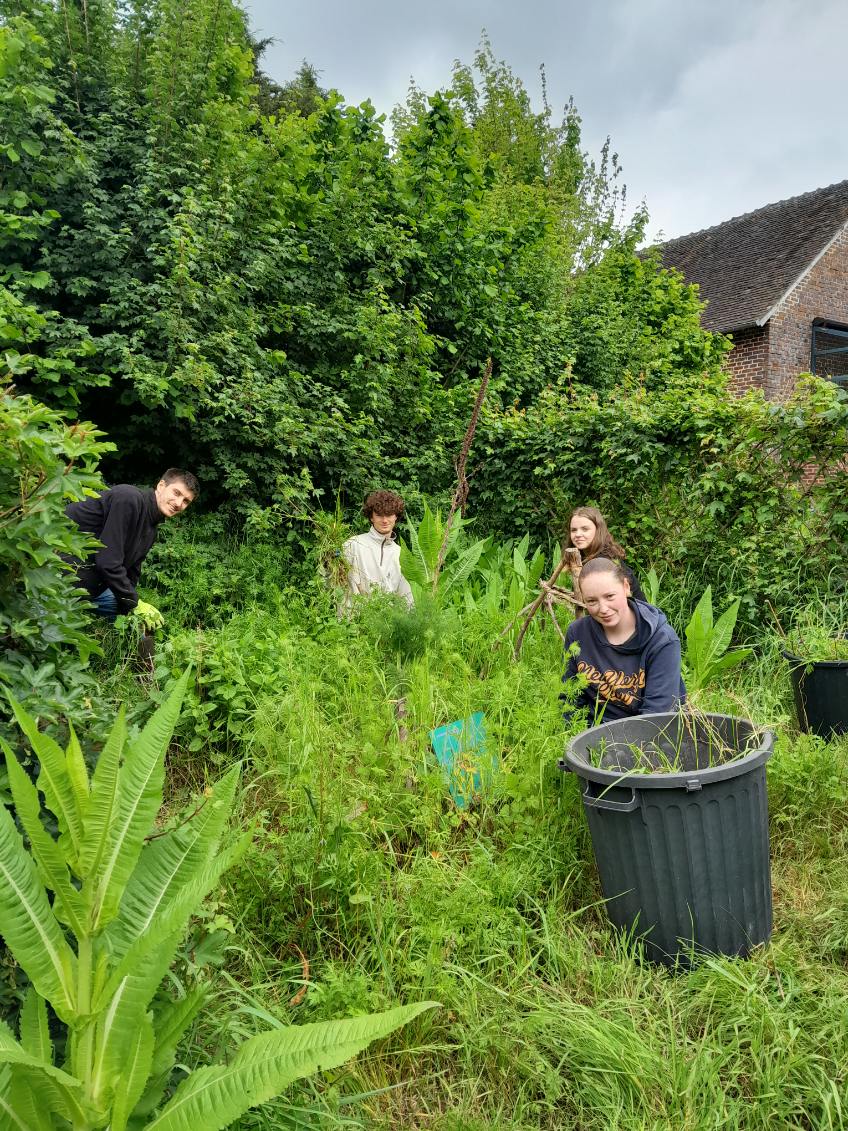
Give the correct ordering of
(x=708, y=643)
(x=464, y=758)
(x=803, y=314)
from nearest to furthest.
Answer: (x=464, y=758)
(x=708, y=643)
(x=803, y=314)

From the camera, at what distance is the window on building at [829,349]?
17.2 m

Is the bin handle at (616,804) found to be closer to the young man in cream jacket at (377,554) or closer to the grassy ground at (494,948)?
the grassy ground at (494,948)

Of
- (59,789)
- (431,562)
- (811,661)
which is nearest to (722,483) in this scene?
(811,661)

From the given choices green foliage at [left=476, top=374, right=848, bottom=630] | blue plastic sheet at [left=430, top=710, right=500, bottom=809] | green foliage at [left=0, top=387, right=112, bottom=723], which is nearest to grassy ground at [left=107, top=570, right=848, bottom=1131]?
blue plastic sheet at [left=430, top=710, right=500, bottom=809]

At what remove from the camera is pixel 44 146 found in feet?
18.7

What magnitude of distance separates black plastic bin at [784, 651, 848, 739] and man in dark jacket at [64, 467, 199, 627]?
3.67 metres

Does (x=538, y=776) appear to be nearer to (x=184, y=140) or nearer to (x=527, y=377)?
(x=184, y=140)

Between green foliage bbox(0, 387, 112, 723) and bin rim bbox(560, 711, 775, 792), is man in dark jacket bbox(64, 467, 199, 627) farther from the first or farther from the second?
bin rim bbox(560, 711, 775, 792)

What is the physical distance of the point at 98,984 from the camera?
1.34 metres

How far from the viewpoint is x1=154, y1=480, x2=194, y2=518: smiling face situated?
14.9ft

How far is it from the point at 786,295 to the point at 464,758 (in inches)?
659

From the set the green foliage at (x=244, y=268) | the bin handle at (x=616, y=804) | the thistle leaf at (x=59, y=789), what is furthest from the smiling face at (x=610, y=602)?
the green foliage at (x=244, y=268)

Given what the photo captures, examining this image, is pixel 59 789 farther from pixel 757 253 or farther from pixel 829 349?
pixel 757 253

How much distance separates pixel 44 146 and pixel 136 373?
191 centimetres
